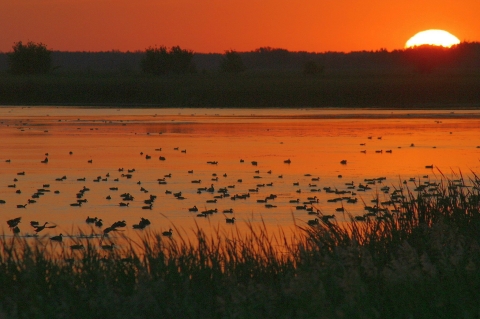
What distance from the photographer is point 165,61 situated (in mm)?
109875

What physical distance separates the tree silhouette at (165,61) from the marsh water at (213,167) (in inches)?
2533

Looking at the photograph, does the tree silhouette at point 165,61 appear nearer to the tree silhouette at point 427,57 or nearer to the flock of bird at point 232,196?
the tree silhouette at point 427,57

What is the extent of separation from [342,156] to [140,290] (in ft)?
65.7

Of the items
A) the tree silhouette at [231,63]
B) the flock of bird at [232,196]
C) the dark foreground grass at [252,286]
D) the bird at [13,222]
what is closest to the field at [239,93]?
the tree silhouette at [231,63]

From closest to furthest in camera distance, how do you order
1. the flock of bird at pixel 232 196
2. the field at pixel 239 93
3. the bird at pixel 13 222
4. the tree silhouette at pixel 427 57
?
the bird at pixel 13 222 < the flock of bird at pixel 232 196 < the field at pixel 239 93 < the tree silhouette at pixel 427 57

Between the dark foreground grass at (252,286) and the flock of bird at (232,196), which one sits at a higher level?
the dark foreground grass at (252,286)

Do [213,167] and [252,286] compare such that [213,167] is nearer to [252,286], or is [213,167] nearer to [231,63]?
[252,286]

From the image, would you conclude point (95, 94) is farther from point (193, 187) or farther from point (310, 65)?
point (193, 187)

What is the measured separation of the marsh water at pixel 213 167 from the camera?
53.0 feet

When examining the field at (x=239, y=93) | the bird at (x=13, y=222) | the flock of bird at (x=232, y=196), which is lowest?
the field at (x=239, y=93)

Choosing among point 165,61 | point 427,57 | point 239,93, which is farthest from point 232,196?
point 427,57

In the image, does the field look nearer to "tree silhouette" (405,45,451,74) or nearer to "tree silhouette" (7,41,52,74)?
"tree silhouette" (7,41,52,74)

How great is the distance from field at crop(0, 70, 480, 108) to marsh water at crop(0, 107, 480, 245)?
26.7 meters

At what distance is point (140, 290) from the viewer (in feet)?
26.5
